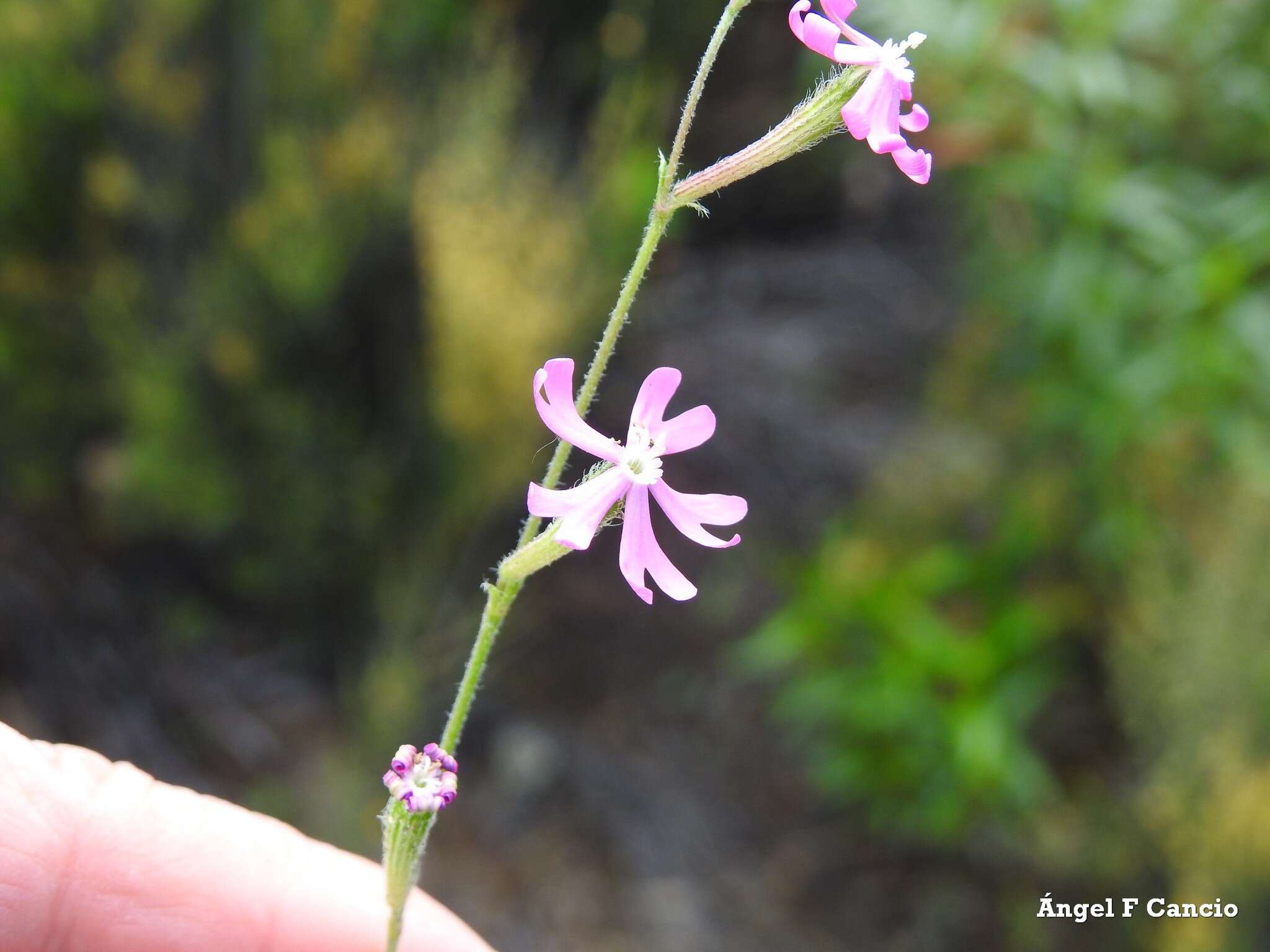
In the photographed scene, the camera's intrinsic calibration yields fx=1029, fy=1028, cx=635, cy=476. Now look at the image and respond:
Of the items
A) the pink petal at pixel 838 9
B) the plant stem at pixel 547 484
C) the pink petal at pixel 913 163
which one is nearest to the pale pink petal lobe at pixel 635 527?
the plant stem at pixel 547 484

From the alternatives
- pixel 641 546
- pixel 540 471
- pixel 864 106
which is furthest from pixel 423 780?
pixel 540 471

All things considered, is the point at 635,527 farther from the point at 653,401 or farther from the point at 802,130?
the point at 802,130

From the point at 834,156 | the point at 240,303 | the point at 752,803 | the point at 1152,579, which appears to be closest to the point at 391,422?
the point at 240,303

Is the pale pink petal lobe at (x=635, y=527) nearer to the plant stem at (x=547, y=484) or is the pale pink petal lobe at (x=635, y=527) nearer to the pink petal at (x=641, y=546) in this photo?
the pink petal at (x=641, y=546)

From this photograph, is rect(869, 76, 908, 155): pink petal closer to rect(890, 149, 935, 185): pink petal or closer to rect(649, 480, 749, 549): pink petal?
rect(890, 149, 935, 185): pink petal

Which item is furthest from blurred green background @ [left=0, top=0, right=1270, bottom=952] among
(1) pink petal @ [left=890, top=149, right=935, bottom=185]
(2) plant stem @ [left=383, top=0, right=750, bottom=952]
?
(1) pink petal @ [left=890, top=149, right=935, bottom=185]

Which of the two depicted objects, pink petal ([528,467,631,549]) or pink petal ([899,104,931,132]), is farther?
pink petal ([899,104,931,132])

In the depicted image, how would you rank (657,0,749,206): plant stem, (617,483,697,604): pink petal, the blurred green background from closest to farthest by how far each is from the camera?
(657,0,749,206): plant stem → (617,483,697,604): pink petal → the blurred green background
